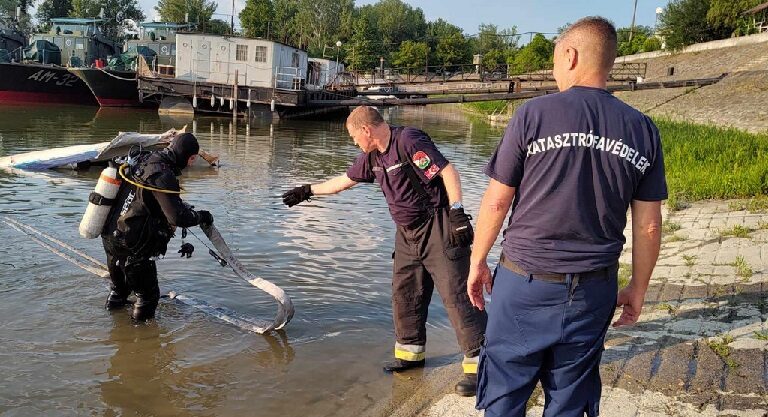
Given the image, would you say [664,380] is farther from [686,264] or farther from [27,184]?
[27,184]

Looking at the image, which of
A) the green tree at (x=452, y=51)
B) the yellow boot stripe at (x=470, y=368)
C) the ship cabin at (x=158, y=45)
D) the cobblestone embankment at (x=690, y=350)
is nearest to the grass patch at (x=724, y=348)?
the cobblestone embankment at (x=690, y=350)

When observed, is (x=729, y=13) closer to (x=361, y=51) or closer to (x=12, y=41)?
(x=361, y=51)

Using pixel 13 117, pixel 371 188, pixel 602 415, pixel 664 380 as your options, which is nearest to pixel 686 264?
pixel 664 380

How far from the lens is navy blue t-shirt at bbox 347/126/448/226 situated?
14.5 feet

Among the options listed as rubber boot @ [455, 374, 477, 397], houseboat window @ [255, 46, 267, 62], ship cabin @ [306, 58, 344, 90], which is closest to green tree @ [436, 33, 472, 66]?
ship cabin @ [306, 58, 344, 90]

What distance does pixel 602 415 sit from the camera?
3672 mm

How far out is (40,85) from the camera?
35844 mm

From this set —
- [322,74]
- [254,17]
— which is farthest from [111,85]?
[254,17]

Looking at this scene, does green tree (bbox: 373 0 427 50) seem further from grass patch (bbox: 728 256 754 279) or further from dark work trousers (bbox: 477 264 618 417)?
dark work trousers (bbox: 477 264 618 417)

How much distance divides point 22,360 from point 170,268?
100 inches

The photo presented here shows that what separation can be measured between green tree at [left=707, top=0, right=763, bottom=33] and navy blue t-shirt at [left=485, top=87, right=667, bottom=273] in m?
48.9

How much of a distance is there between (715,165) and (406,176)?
856 cm

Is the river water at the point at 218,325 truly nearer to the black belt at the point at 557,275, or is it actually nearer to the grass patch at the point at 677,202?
the black belt at the point at 557,275

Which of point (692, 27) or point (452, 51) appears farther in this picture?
point (452, 51)
